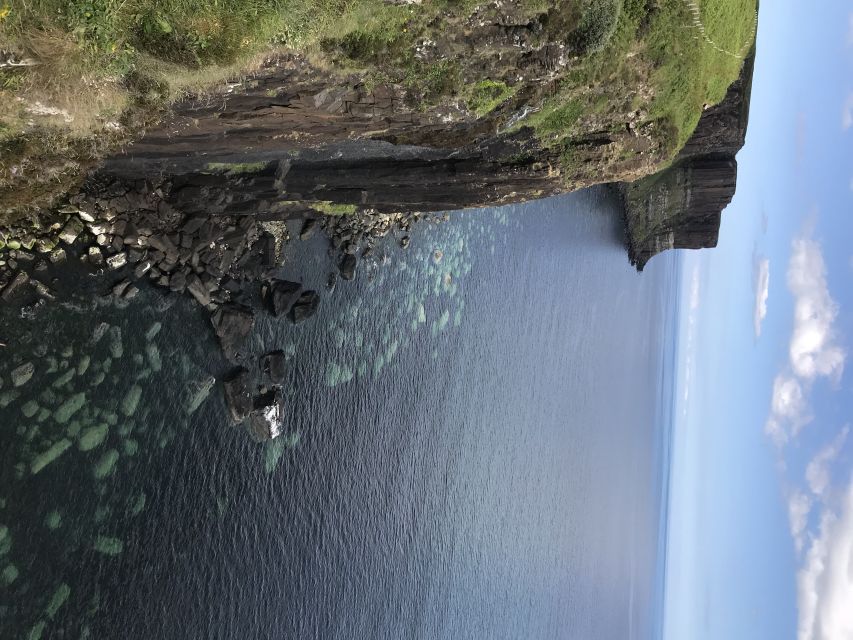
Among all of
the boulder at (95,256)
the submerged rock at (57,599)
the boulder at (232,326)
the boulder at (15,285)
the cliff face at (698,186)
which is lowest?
the submerged rock at (57,599)

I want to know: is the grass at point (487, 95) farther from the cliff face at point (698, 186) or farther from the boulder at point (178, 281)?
the cliff face at point (698, 186)

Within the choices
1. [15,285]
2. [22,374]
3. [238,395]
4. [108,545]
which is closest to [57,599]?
[108,545]

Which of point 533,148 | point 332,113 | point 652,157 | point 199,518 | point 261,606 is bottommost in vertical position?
point 261,606

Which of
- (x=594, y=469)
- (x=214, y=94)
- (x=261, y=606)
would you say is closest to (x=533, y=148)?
(x=214, y=94)

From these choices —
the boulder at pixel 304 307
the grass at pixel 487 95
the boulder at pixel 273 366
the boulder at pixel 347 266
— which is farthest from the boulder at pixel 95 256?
the grass at pixel 487 95

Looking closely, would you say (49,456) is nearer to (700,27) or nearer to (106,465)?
(106,465)

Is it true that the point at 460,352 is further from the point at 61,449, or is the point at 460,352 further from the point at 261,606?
the point at 61,449

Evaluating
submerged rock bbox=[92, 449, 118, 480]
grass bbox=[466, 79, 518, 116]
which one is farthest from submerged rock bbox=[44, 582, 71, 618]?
grass bbox=[466, 79, 518, 116]
